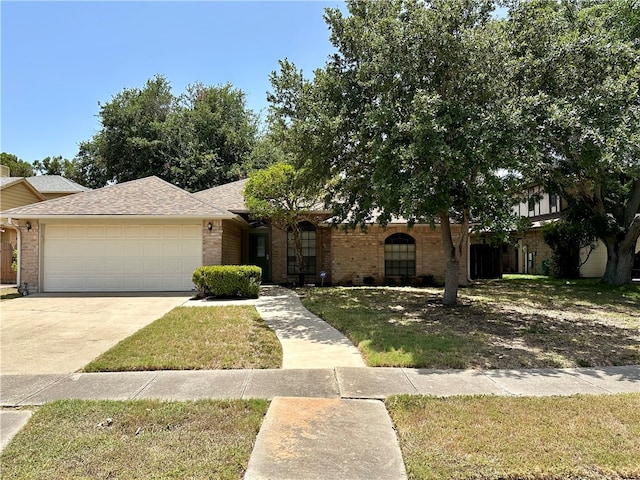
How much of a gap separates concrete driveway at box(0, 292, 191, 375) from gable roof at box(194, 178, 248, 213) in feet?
17.2

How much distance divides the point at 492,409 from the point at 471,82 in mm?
7397

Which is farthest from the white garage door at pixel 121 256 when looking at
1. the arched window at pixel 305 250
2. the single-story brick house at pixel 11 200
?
the arched window at pixel 305 250

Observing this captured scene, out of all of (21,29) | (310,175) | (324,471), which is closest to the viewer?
(324,471)

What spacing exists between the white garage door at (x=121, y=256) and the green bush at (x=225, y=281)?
170cm

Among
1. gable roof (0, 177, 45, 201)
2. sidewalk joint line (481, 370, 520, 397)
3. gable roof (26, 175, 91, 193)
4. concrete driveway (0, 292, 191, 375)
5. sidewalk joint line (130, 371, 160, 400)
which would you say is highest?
gable roof (26, 175, 91, 193)

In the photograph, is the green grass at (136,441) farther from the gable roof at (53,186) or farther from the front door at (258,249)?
the gable roof at (53,186)

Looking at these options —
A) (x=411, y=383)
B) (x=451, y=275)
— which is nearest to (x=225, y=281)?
(x=451, y=275)

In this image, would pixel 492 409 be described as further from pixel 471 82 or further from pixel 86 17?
pixel 86 17

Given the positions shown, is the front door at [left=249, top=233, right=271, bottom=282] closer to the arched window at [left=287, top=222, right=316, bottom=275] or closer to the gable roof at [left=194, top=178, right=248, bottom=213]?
the arched window at [left=287, top=222, right=316, bottom=275]

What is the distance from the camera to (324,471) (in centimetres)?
321

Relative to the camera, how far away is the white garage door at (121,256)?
14.8m

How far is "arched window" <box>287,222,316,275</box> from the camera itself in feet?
61.9

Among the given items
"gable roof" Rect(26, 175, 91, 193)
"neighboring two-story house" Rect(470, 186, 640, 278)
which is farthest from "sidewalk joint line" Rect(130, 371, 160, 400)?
"gable roof" Rect(26, 175, 91, 193)

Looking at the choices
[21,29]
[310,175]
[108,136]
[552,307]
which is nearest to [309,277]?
[310,175]
